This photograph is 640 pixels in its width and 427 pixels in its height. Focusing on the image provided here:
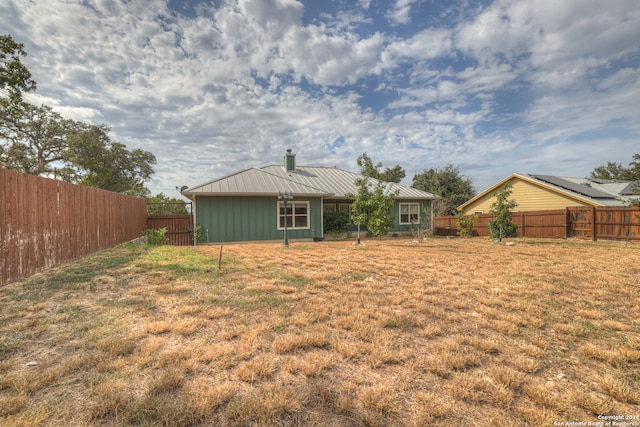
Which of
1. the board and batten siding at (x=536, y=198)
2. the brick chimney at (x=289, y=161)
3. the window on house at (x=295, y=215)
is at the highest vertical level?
the brick chimney at (x=289, y=161)

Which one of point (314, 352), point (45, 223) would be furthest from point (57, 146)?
point (314, 352)

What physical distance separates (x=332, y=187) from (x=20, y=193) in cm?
1372

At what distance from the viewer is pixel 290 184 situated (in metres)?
14.6

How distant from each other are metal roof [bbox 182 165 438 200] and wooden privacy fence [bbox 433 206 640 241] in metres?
5.44

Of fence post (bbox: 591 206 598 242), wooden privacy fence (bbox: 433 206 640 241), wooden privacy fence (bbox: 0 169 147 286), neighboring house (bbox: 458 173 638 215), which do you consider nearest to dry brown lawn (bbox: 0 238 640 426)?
wooden privacy fence (bbox: 0 169 147 286)

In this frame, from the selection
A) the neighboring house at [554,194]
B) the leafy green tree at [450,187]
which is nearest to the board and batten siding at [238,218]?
the neighboring house at [554,194]

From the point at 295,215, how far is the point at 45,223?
383 inches

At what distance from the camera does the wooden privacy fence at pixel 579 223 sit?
12.6m

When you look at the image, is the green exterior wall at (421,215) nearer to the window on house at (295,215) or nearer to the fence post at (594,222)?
the window on house at (295,215)

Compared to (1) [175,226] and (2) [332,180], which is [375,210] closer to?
(2) [332,180]

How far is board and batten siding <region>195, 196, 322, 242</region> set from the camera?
1273 cm

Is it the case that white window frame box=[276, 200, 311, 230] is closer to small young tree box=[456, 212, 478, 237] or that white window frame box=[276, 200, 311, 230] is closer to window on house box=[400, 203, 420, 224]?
window on house box=[400, 203, 420, 224]

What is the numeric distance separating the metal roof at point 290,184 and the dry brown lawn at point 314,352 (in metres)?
7.96

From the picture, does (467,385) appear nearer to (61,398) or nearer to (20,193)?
(61,398)
